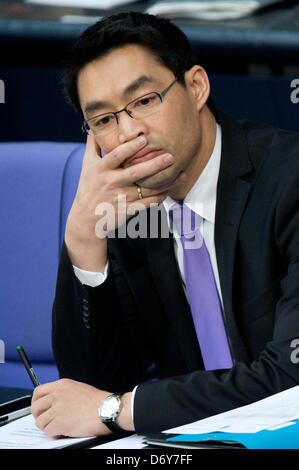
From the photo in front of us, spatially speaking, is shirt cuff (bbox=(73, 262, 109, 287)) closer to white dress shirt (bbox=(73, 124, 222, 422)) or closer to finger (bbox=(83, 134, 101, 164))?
white dress shirt (bbox=(73, 124, 222, 422))

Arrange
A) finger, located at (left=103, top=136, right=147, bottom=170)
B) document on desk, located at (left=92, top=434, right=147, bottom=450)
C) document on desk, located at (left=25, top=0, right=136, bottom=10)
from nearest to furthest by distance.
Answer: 1. document on desk, located at (left=92, top=434, right=147, bottom=450)
2. finger, located at (left=103, top=136, right=147, bottom=170)
3. document on desk, located at (left=25, top=0, right=136, bottom=10)

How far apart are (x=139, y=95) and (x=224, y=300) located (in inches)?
18.3

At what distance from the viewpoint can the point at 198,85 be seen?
175 centimetres

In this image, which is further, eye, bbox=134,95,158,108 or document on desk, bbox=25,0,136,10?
document on desk, bbox=25,0,136,10

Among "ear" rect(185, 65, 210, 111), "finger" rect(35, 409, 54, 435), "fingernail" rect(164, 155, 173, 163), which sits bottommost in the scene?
"finger" rect(35, 409, 54, 435)

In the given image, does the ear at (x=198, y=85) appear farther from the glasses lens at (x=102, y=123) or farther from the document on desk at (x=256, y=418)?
the document on desk at (x=256, y=418)

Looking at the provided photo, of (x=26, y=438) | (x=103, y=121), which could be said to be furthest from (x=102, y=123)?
(x=26, y=438)

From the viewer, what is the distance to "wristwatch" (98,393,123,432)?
4.17 ft

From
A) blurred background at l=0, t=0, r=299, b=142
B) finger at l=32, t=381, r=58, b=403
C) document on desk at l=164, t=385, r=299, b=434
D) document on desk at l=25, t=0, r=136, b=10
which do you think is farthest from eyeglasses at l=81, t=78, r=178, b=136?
document on desk at l=25, t=0, r=136, b=10

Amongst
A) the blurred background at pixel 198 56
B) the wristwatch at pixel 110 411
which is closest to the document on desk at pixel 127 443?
the wristwatch at pixel 110 411

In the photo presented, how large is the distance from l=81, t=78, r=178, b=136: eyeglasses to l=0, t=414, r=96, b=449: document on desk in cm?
63

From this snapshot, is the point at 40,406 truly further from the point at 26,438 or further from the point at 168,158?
the point at 168,158

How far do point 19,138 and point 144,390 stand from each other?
1.76m
